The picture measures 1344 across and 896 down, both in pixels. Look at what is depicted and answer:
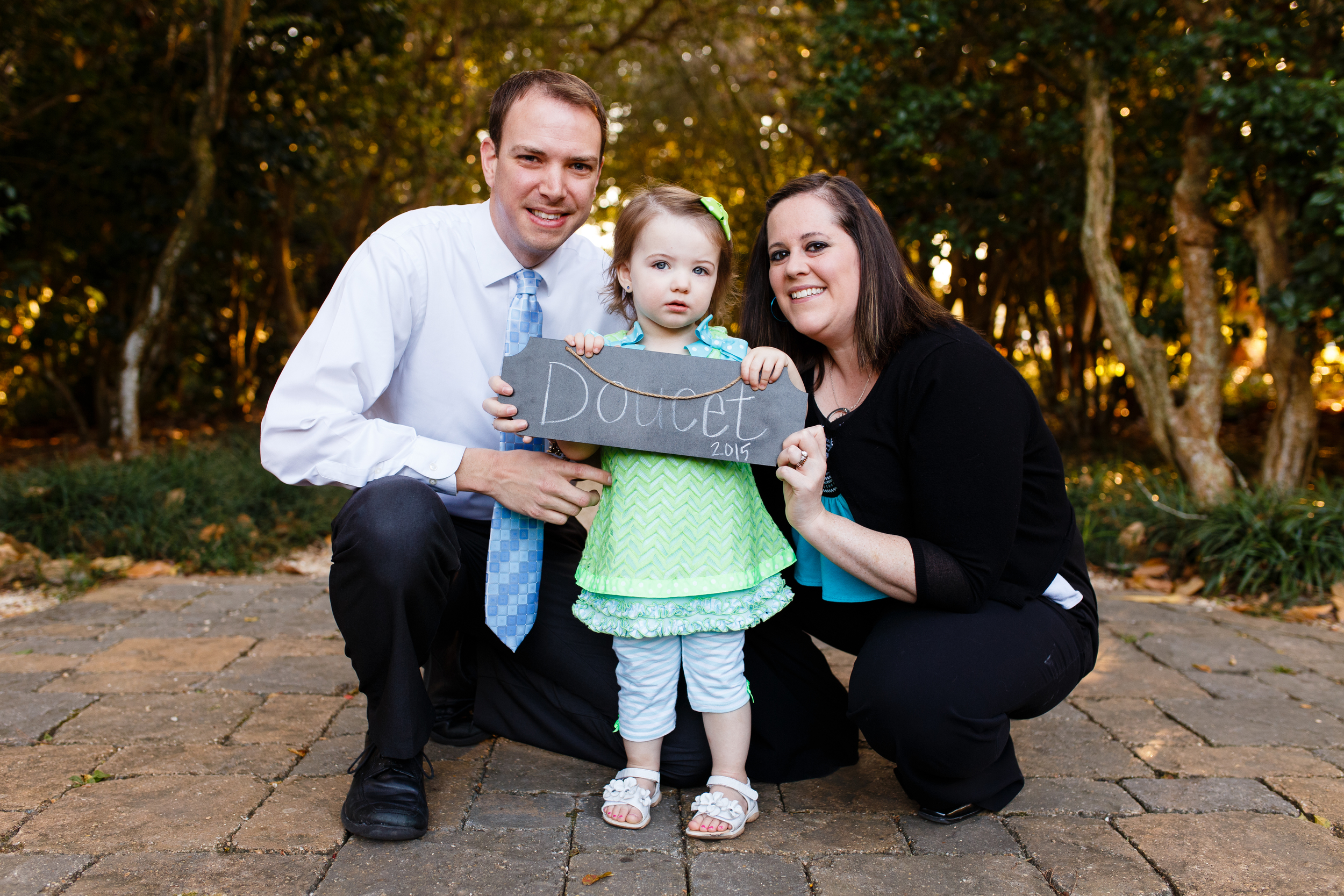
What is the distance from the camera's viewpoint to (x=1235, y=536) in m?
4.41

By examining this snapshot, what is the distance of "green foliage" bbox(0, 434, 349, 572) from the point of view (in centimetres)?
457

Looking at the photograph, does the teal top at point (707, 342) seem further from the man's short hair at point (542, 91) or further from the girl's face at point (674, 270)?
the man's short hair at point (542, 91)

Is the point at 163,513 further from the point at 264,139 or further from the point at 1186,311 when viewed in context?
the point at 1186,311

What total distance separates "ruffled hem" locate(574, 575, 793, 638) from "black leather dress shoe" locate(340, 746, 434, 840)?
1.71 ft

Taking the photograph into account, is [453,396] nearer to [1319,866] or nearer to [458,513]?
[458,513]

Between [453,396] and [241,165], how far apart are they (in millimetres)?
5745

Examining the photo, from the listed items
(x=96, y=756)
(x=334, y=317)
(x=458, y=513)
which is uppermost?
(x=334, y=317)

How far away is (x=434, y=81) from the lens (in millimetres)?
9367

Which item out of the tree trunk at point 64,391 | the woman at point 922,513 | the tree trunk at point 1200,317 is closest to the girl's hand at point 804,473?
the woman at point 922,513

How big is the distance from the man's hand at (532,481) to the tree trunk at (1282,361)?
13.7 feet

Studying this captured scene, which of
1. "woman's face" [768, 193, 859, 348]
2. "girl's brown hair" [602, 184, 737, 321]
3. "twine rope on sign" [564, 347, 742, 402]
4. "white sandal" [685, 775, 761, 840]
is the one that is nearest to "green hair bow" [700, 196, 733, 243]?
"girl's brown hair" [602, 184, 737, 321]

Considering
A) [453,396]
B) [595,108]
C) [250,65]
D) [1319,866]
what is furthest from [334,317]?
[250,65]

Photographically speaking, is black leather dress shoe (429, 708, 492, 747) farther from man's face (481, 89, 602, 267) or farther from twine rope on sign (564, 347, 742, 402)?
man's face (481, 89, 602, 267)

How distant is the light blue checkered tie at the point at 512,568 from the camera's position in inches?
92.1
